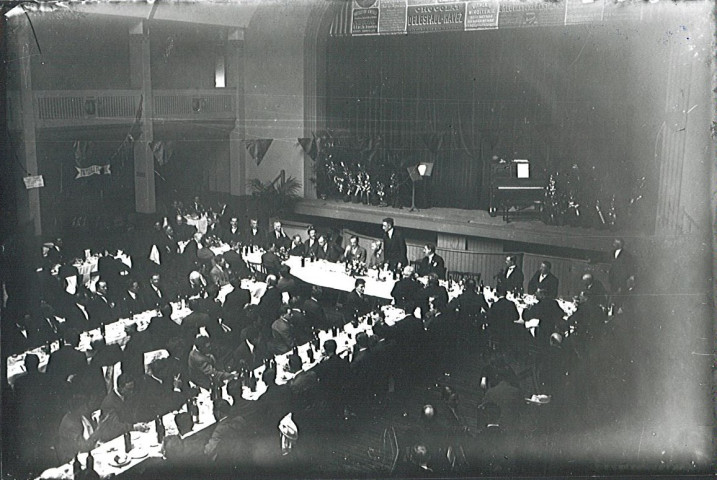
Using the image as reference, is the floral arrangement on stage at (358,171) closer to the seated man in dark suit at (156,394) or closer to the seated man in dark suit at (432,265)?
the seated man in dark suit at (432,265)

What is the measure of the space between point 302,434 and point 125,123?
5.29m

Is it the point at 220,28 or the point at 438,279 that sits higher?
the point at 220,28

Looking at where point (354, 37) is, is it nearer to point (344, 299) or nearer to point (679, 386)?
point (344, 299)

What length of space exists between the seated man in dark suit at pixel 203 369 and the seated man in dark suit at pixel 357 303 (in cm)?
216

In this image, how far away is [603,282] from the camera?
32.1ft

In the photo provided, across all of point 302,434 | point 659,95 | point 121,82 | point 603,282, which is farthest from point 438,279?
point 121,82

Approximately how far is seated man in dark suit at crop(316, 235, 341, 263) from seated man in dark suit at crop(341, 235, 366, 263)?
0.47 feet

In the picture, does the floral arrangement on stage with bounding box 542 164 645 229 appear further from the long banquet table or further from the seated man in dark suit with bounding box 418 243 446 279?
the long banquet table

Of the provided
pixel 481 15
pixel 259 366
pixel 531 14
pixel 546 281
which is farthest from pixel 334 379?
pixel 481 15

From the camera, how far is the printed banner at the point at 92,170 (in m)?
9.73

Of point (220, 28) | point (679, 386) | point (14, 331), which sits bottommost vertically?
point (679, 386)

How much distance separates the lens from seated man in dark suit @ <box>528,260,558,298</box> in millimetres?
9820

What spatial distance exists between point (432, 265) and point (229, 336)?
10.4 ft

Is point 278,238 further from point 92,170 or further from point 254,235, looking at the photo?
point 92,170
